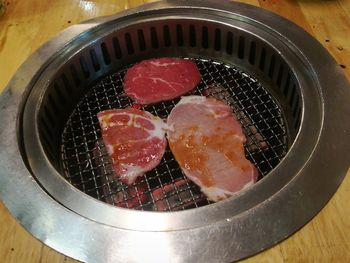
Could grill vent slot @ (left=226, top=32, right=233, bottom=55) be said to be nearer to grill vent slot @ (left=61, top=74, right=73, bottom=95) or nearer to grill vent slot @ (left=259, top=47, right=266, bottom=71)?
grill vent slot @ (left=259, top=47, right=266, bottom=71)

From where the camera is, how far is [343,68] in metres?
1.43

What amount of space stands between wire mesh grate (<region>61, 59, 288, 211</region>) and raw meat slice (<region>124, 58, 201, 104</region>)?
0.04 metres

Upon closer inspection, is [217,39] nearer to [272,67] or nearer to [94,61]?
[272,67]

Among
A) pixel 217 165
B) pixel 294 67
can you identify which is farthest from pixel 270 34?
pixel 217 165

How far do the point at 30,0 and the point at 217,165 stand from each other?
128cm

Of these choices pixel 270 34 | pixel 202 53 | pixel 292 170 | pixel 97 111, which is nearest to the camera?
pixel 292 170

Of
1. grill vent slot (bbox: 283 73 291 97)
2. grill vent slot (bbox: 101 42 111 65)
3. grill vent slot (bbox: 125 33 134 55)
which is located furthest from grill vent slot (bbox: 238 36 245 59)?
grill vent slot (bbox: 101 42 111 65)

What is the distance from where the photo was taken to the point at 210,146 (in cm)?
148

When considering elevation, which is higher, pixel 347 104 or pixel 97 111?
→ pixel 347 104

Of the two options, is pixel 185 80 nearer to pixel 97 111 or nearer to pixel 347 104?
pixel 97 111

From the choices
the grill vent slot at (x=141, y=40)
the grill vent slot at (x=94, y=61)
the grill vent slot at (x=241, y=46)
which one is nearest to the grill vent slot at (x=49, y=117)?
the grill vent slot at (x=94, y=61)

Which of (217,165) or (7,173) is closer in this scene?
(7,173)

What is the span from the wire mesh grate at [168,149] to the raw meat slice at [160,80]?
42 mm

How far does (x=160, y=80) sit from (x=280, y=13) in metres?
0.61
